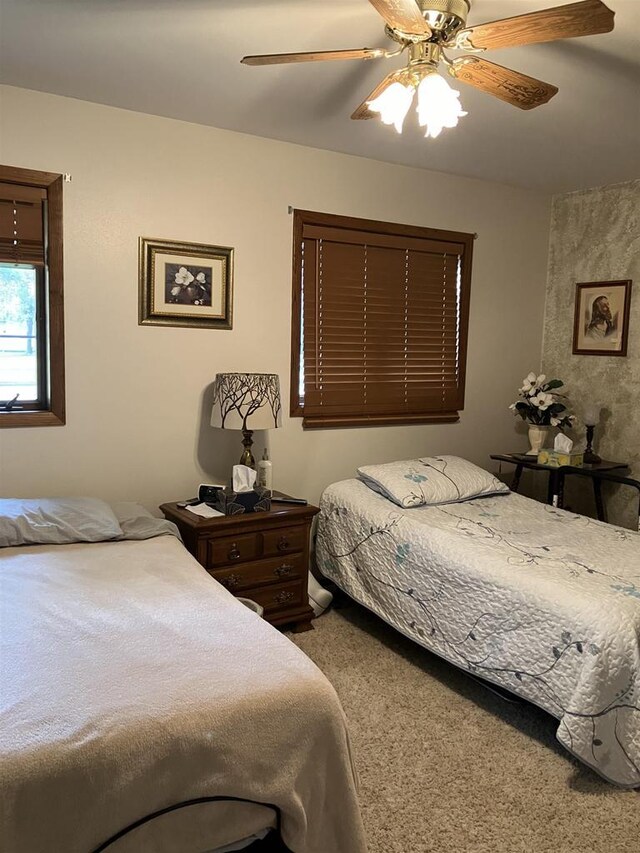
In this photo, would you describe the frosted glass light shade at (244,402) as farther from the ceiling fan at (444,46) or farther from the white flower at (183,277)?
the ceiling fan at (444,46)

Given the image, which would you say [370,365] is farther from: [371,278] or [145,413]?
[145,413]

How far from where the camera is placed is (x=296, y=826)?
60.8 inches

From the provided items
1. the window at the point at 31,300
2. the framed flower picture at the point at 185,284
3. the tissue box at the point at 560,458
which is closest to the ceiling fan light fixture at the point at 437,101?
the framed flower picture at the point at 185,284

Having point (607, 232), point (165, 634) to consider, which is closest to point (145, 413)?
Result: point (165, 634)

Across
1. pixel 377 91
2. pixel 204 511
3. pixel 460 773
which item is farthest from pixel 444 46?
pixel 460 773

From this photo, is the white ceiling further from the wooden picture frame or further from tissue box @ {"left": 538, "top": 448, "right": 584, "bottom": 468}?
tissue box @ {"left": 538, "top": 448, "right": 584, "bottom": 468}

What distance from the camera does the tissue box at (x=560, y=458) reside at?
383 centimetres

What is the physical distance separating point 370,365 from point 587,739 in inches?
87.8

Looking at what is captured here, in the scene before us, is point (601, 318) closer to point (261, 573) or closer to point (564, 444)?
Answer: point (564, 444)

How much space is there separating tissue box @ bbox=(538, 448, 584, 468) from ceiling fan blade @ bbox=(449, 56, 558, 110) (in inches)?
87.0

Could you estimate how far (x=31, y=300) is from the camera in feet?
9.73

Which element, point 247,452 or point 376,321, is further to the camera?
point 376,321

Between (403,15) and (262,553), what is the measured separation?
224 cm

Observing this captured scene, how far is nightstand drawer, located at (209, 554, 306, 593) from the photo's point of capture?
3.04 metres
